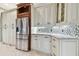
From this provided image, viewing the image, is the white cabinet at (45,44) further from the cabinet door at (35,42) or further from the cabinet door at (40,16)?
the cabinet door at (40,16)

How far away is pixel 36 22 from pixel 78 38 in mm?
1046

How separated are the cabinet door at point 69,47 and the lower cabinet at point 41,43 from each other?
1.14 ft

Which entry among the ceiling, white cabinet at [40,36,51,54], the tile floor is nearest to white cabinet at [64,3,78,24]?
white cabinet at [40,36,51,54]

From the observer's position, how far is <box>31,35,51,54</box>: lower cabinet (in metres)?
2.86

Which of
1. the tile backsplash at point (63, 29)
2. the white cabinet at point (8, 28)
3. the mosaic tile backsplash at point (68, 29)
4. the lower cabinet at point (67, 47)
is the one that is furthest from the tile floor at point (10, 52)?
the mosaic tile backsplash at point (68, 29)

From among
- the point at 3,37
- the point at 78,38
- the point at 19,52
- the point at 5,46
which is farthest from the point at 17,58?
the point at 78,38

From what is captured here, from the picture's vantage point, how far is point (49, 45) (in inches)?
115

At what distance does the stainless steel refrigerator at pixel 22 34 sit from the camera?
303cm

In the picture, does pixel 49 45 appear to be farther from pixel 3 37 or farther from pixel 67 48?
pixel 3 37

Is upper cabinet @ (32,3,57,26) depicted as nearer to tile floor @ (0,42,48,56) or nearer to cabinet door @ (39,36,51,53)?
cabinet door @ (39,36,51,53)

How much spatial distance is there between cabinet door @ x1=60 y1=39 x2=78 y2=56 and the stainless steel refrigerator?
0.79 meters

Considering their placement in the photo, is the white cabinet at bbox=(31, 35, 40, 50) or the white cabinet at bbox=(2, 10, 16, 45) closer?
the white cabinet at bbox=(2, 10, 16, 45)

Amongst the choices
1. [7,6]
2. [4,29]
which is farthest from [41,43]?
[7,6]

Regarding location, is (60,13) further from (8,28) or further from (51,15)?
(8,28)
